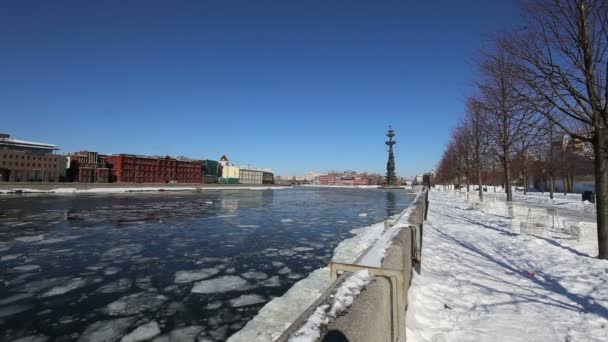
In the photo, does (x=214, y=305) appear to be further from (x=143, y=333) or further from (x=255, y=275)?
(x=255, y=275)

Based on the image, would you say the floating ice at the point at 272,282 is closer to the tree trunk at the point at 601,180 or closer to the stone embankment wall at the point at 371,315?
the stone embankment wall at the point at 371,315

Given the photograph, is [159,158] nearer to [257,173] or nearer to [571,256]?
[257,173]

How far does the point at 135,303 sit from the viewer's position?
18.3ft

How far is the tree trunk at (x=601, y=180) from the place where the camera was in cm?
773

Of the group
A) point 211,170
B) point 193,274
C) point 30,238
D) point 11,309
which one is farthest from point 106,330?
point 211,170

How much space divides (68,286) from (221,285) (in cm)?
295

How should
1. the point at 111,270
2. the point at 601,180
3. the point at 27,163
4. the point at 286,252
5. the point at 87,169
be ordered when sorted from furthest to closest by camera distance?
the point at 87,169 < the point at 27,163 < the point at 286,252 < the point at 601,180 < the point at 111,270

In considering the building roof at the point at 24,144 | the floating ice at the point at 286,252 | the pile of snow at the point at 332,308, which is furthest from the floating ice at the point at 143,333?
the building roof at the point at 24,144

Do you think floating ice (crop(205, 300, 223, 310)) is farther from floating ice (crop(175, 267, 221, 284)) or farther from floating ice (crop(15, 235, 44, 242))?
floating ice (crop(15, 235, 44, 242))

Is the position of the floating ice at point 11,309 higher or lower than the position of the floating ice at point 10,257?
lower

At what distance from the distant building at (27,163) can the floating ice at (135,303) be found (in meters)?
111

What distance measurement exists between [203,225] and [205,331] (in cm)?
1119

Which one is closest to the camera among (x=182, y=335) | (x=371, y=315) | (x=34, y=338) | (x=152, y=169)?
(x=371, y=315)

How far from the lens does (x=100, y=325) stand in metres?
4.75
